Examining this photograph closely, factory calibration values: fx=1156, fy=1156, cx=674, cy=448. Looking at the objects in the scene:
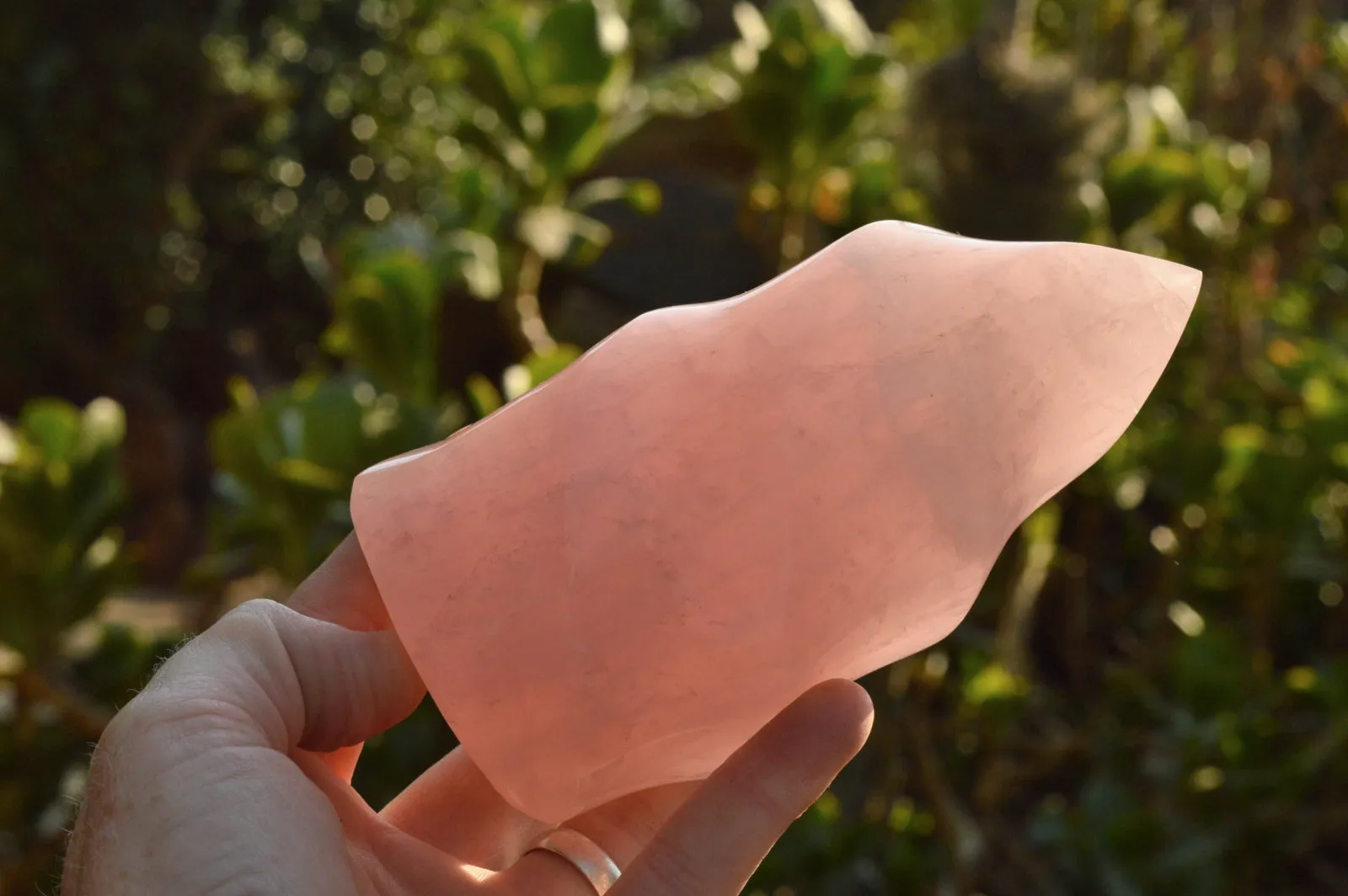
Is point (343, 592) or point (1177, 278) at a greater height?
point (1177, 278)

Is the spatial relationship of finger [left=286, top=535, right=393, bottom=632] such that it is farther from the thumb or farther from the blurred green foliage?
the blurred green foliage

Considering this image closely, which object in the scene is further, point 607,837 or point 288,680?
point 607,837

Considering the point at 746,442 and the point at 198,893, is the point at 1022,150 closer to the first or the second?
the point at 746,442

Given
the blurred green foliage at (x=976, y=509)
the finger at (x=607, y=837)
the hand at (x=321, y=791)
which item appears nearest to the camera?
the hand at (x=321, y=791)

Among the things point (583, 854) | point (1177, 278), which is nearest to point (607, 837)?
point (583, 854)

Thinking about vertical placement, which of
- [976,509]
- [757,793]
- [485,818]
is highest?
[976,509]

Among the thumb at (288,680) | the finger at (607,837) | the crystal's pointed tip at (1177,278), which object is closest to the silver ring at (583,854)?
the finger at (607,837)

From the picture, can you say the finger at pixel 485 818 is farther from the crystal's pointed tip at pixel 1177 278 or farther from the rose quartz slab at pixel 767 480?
the crystal's pointed tip at pixel 1177 278

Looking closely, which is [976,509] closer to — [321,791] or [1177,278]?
[1177,278]
